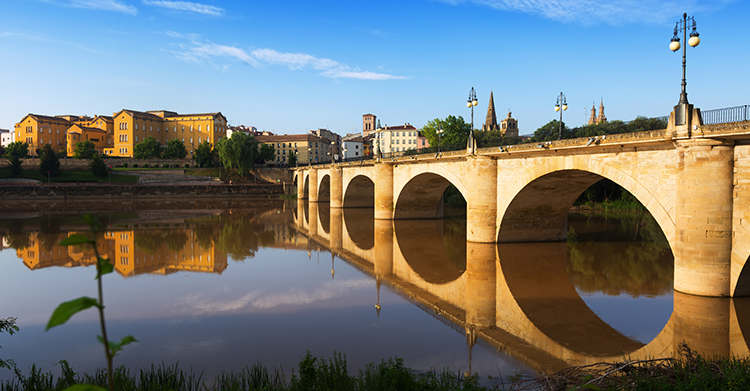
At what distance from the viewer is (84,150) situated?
90.8m

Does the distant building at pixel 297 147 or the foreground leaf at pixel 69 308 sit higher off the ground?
the distant building at pixel 297 147

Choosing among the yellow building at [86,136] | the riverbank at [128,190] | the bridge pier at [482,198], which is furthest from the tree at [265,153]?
the bridge pier at [482,198]

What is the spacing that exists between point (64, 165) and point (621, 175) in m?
89.6

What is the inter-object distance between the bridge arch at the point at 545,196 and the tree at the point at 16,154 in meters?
80.6

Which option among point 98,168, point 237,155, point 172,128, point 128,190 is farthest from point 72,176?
point 172,128

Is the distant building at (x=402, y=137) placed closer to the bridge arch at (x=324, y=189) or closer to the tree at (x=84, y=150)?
the bridge arch at (x=324, y=189)

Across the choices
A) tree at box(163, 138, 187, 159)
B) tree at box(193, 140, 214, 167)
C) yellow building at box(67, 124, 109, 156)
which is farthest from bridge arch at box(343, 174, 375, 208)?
yellow building at box(67, 124, 109, 156)

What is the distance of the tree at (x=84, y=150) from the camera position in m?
90.1

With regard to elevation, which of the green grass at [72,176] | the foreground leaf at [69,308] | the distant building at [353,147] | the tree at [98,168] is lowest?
the foreground leaf at [69,308]

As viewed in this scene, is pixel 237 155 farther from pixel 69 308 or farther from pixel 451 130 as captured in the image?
pixel 69 308

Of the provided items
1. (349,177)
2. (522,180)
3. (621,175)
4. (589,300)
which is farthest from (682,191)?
(349,177)

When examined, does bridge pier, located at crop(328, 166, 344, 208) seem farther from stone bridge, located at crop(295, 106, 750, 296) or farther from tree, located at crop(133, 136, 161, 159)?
tree, located at crop(133, 136, 161, 159)

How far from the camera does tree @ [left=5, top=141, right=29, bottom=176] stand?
73.6 m

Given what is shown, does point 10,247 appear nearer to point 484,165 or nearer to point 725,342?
point 484,165
